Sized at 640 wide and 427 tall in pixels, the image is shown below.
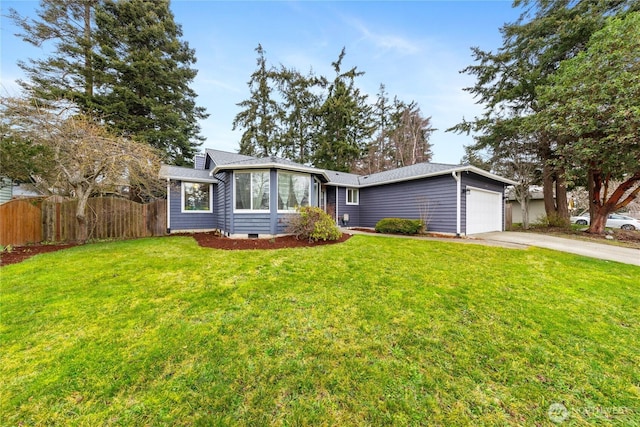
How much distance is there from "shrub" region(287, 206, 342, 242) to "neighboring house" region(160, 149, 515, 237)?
0.82 meters

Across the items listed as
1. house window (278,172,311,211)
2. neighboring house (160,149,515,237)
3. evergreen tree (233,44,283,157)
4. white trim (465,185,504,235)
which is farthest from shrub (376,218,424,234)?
evergreen tree (233,44,283,157)

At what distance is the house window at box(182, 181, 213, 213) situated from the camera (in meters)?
10.7

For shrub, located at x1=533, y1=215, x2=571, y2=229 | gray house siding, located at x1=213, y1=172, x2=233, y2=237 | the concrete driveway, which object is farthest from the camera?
shrub, located at x1=533, y1=215, x2=571, y2=229

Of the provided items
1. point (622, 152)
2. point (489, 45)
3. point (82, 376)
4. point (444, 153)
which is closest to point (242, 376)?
point (82, 376)

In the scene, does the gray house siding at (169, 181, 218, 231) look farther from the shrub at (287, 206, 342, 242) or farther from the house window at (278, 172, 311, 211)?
the shrub at (287, 206, 342, 242)

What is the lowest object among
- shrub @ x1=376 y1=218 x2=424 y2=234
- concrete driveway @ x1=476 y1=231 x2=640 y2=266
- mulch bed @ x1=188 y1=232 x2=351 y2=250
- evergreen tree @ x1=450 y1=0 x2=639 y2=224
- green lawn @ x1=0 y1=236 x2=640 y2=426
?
green lawn @ x1=0 y1=236 x2=640 y2=426

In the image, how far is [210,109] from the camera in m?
19.3

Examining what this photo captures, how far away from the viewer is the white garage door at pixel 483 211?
9.66 meters

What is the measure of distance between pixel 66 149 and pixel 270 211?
6.23 meters

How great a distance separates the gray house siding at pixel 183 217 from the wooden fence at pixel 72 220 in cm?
36

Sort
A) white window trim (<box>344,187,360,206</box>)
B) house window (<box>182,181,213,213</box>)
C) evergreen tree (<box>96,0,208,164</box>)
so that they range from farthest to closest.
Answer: evergreen tree (<box>96,0,208,164</box>) → white window trim (<box>344,187,360,206</box>) → house window (<box>182,181,213,213</box>)

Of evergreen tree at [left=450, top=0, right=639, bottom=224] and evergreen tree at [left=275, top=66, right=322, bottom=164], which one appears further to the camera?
evergreen tree at [left=275, top=66, right=322, bottom=164]

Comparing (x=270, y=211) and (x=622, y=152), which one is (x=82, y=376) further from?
(x=622, y=152)

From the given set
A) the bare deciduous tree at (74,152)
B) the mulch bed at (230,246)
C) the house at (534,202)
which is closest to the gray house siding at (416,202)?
the mulch bed at (230,246)
